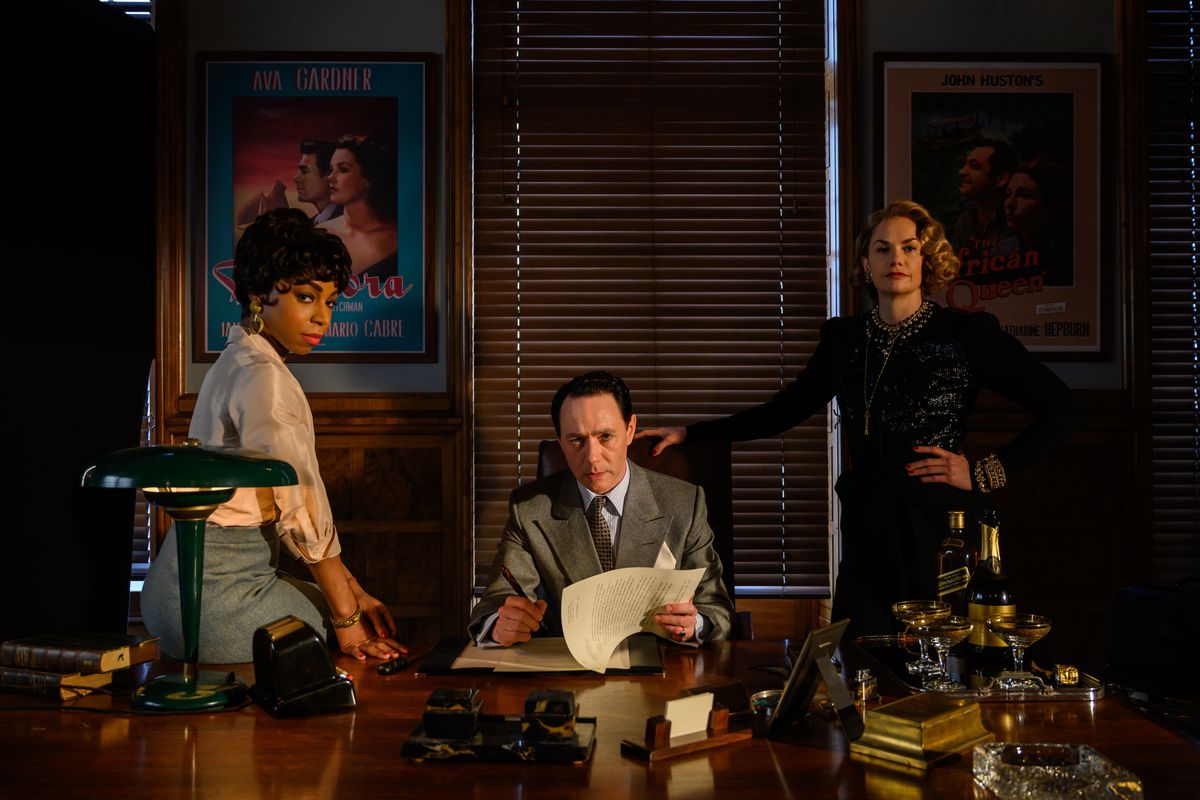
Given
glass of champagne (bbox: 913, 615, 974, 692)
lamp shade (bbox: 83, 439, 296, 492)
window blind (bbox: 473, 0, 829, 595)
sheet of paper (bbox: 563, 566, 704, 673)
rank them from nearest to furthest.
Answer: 1. lamp shade (bbox: 83, 439, 296, 492)
2. glass of champagne (bbox: 913, 615, 974, 692)
3. sheet of paper (bbox: 563, 566, 704, 673)
4. window blind (bbox: 473, 0, 829, 595)

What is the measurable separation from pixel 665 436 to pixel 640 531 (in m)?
0.41

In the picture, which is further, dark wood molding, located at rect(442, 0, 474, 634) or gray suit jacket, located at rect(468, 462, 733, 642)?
dark wood molding, located at rect(442, 0, 474, 634)

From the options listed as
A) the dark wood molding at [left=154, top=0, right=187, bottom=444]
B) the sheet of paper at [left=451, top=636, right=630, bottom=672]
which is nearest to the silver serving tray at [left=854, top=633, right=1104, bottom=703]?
the sheet of paper at [left=451, top=636, right=630, bottom=672]

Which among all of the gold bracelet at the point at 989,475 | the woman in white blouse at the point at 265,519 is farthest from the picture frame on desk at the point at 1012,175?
the woman in white blouse at the point at 265,519

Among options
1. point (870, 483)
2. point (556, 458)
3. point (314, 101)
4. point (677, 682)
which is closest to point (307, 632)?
point (677, 682)

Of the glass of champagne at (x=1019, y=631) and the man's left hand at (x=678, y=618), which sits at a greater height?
the glass of champagne at (x=1019, y=631)

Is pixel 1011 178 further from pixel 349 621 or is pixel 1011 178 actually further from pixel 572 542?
pixel 349 621

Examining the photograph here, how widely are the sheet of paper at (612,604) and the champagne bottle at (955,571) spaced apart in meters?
0.45

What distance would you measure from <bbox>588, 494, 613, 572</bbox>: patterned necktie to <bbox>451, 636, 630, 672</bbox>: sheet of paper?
40 centimetres

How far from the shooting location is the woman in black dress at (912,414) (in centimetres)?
248

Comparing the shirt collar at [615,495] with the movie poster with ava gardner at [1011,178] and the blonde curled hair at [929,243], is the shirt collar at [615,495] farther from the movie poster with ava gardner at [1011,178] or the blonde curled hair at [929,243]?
the movie poster with ava gardner at [1011,178]

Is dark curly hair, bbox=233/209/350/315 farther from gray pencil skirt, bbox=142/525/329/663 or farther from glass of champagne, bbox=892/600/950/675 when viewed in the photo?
glass of champagne, bbox=892/600/950/675

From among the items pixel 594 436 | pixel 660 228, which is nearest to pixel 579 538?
pixel 594 436

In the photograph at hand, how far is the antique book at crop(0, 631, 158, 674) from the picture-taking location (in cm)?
162
